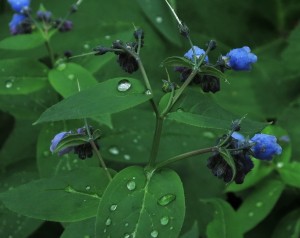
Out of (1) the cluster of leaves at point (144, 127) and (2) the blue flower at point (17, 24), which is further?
(2) the blue flower at point (17, 24)

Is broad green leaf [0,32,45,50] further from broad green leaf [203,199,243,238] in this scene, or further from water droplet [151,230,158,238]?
water droplet [151,230,158,238]

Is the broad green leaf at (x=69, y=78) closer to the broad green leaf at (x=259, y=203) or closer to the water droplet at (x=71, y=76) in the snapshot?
the water droplet at (x=71, y=76)

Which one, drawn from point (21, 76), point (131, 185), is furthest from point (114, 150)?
point (131, 185)

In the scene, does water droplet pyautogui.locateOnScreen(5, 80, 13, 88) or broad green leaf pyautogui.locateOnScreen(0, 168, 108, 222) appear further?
water droplet pyautogui.locateOnScreen(5, 80, 13, 88)

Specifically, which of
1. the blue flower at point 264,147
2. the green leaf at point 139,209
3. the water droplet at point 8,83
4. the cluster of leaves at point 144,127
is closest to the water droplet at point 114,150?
the cluster of leaves at point 144,127

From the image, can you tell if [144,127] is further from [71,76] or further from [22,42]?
[22,42]

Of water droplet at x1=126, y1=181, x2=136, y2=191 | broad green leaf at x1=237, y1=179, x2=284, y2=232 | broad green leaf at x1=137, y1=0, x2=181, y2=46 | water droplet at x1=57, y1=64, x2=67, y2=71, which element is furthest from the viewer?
broad green leaf at x1=137, y1=0, x2=181, y2=46

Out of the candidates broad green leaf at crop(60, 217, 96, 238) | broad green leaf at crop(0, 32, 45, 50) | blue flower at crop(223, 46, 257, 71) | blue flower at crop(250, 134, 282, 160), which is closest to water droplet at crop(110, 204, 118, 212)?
broad green leaf at crop(60, 217, 96, 238)

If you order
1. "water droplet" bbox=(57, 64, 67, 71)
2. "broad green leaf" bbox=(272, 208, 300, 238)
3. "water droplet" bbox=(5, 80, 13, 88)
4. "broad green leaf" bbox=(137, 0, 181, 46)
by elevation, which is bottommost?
"broad green leaf" bbox=(272, 208, 300, 238)
